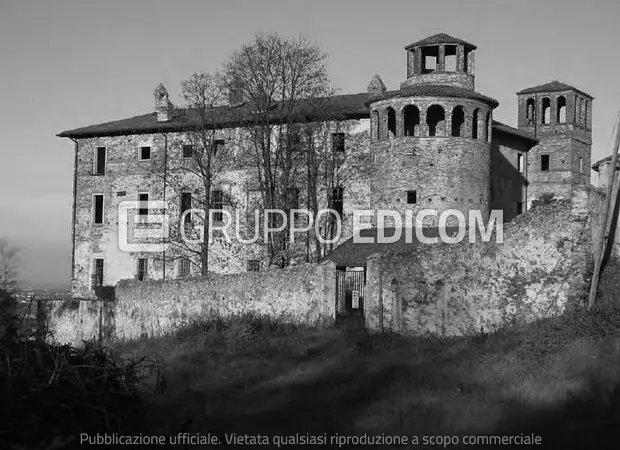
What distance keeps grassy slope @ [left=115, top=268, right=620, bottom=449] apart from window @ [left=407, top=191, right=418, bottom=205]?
15.0 m

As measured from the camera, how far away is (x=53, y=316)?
31234mm

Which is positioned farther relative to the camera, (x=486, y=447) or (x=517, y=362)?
(x=517, y=362)

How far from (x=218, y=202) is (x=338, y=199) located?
18.9ft

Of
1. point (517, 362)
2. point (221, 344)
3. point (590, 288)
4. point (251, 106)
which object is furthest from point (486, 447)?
point (251, 106)

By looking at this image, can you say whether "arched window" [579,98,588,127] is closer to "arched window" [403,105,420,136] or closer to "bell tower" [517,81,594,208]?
"bell tower" [517,81,594,208]

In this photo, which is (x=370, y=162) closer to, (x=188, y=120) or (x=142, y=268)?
(x=188, y=120)

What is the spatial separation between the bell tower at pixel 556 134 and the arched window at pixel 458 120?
38.8 feet

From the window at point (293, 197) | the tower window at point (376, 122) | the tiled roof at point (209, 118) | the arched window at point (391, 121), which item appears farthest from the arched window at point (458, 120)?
the window at point (293, 197)

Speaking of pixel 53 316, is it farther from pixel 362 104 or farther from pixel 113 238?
pixel 362 104

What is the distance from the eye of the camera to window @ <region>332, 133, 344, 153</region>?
124 feet

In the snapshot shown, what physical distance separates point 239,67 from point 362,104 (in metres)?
6.04

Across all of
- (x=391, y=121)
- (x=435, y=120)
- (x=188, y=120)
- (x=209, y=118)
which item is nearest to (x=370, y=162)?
(x=391, y=121)

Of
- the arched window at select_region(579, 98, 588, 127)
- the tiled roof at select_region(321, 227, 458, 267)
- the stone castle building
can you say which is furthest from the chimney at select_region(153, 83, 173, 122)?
the arched window at select_region(579, 98, 588, 127)

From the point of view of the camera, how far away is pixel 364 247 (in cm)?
2977
